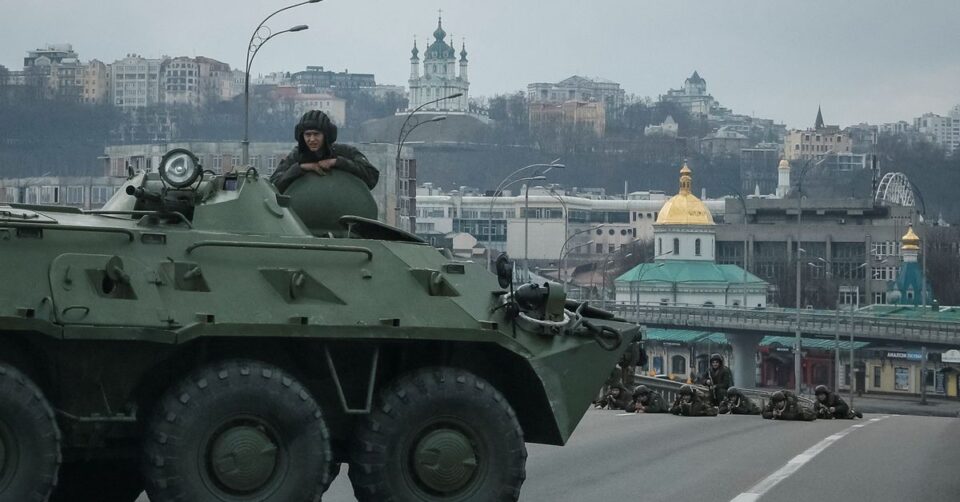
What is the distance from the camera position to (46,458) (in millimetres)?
11016

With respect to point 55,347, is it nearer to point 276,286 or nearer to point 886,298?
point 276,286

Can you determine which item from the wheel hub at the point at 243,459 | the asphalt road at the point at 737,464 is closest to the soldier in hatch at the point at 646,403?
the asphalt road at the point at 737,464

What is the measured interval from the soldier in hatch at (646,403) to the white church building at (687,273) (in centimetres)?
9971

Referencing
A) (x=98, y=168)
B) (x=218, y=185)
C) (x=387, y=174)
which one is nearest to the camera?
(x=218, y=185)

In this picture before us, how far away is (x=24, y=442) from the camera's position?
36.0ft

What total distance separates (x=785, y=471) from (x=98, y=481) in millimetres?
7248

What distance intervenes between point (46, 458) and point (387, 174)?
80817 mm

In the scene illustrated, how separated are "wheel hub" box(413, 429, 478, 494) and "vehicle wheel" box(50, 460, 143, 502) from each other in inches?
72.1

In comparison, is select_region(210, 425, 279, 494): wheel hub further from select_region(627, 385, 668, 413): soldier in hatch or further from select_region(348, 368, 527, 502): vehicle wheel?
select_region(627, 385, 668, 413): soldier in hatch

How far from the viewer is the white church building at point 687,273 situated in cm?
13550

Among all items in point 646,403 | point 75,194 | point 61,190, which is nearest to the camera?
point 646,403

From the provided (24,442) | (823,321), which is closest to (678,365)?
(823,321)

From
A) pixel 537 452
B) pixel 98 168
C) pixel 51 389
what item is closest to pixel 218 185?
pixel 51 389

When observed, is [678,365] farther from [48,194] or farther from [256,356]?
[256,356]
